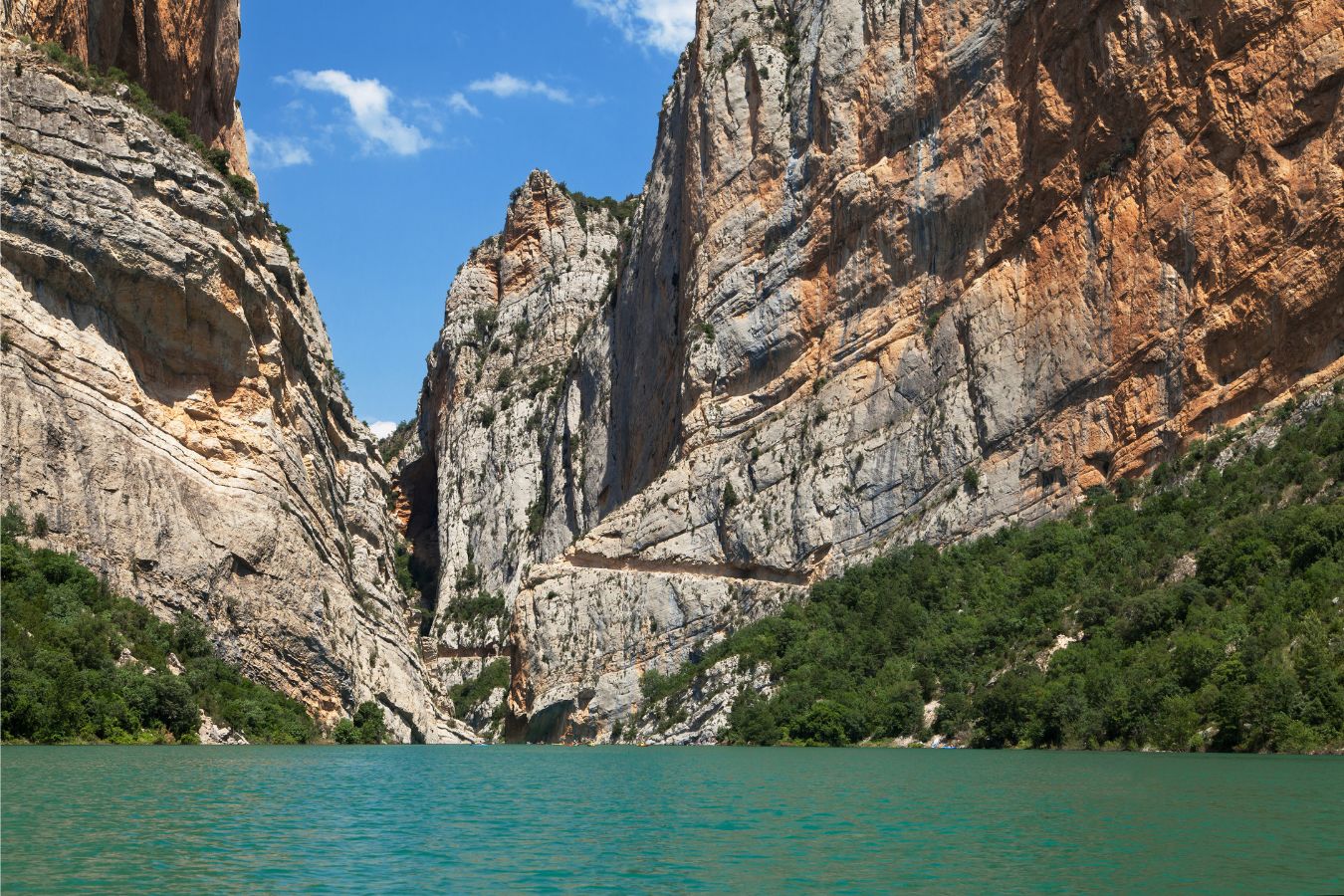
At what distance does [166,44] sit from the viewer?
2527 inches

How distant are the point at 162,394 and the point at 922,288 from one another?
38051 millimetres

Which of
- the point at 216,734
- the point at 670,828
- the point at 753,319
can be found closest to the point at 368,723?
the point at 216,734

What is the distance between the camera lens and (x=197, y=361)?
55.3m

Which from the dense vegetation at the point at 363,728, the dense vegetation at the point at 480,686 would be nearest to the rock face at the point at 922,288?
the dense vegetation at the point at 480,686

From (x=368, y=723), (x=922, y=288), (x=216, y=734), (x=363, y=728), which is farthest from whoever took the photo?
(x=922, y=288)

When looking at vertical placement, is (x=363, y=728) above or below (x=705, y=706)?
below

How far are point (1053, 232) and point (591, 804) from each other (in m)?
46.3

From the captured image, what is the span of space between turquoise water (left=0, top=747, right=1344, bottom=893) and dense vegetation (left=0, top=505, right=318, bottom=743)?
291 centimetres

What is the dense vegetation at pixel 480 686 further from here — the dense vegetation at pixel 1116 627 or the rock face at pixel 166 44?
the rock face at pixel 166 44

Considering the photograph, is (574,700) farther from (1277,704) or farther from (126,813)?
(126,813)

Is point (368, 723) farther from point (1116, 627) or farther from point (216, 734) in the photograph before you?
point (1116, 627)

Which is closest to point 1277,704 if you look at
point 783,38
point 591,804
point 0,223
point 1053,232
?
point 591,804

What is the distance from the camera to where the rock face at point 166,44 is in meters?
55.8

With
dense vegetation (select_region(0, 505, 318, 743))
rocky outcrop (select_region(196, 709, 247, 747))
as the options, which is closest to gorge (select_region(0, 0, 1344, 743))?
dense vegetation (select_region(0, 505, 318, 743))
